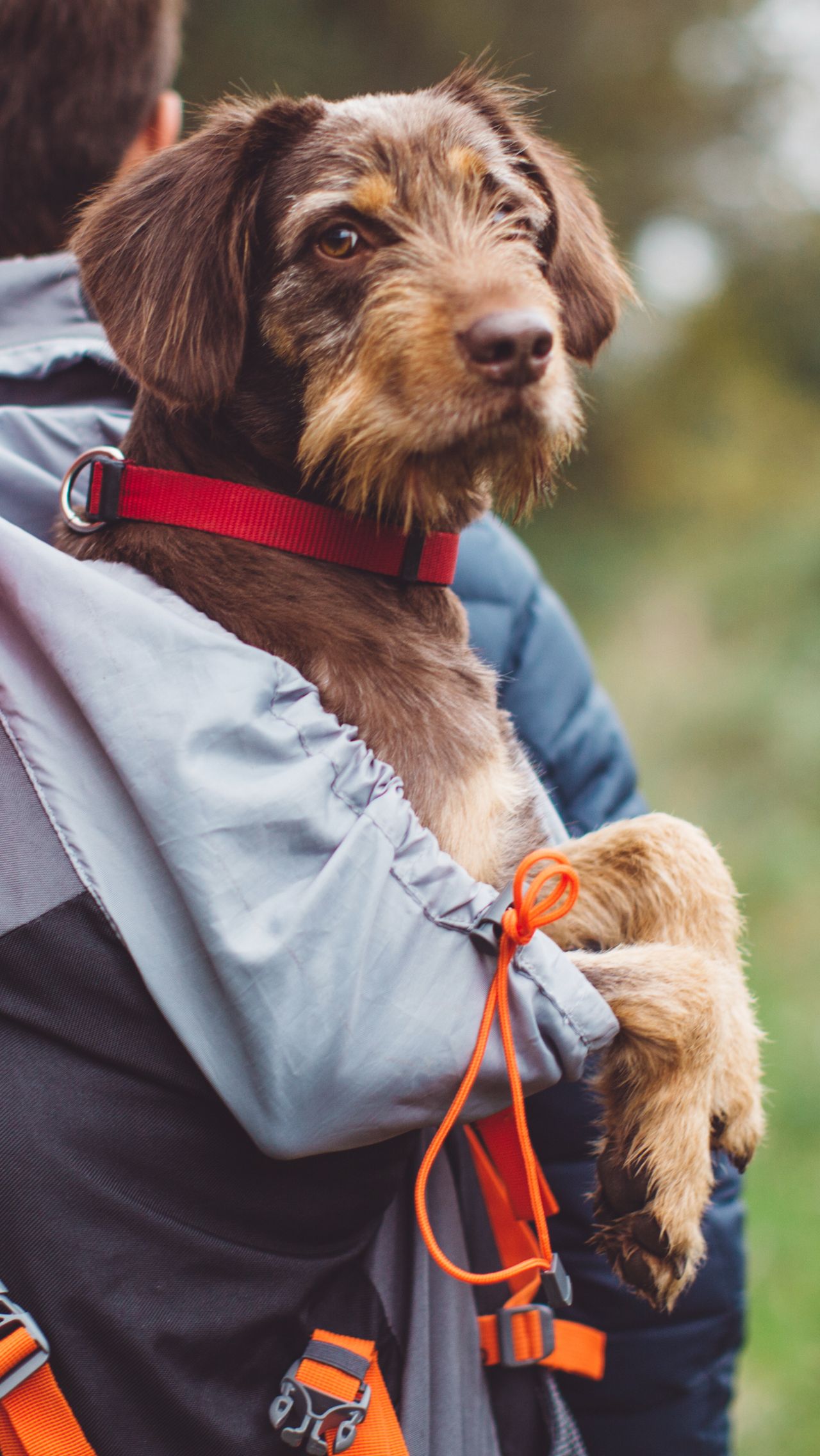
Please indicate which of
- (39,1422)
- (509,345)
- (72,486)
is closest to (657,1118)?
(39,1422)

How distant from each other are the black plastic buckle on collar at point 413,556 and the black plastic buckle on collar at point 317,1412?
124cm

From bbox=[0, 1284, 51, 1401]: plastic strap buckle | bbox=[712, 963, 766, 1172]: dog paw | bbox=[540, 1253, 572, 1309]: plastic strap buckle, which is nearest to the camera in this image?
bbox=[0, 1284, 51, 1401]: plastic strap buckle

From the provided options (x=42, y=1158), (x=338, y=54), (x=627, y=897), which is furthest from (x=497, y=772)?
(x=338, y=54)

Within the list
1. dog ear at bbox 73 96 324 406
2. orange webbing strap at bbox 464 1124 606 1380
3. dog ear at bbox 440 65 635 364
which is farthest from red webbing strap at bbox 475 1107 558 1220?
dog ear at bbox 440 65 635 364

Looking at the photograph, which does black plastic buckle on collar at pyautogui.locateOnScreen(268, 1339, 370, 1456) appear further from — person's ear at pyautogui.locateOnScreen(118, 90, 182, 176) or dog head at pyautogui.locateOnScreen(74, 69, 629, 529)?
person's ear at pyautogui.locateOnScreen(118, 90, 182, 176)

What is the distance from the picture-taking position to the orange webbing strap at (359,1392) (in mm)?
1526

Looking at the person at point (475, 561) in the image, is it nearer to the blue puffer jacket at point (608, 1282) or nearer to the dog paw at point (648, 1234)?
the blue puffer jacket at point (608, 1282)

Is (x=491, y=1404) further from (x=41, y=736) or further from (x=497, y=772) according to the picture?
(x=41, y=736)

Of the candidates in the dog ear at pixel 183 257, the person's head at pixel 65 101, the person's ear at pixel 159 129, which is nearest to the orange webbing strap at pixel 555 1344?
the dog ear at pixel 183 257

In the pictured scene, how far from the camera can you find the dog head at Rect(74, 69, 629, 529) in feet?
6.27

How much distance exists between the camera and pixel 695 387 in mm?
12820

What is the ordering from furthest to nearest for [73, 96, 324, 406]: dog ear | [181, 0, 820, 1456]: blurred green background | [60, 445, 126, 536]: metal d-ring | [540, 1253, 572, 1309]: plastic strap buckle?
[181, 0, 820, 1456]: blurred green background
[73, 96, 324, 406]: dog ear
[60, 445, 126, 536]: metal d-ring
[540, 1253, 572, 1309]: plastic strap buckle

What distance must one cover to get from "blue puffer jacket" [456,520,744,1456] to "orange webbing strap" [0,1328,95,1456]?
3.23 feet

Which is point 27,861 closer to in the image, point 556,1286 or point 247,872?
point 247,872
